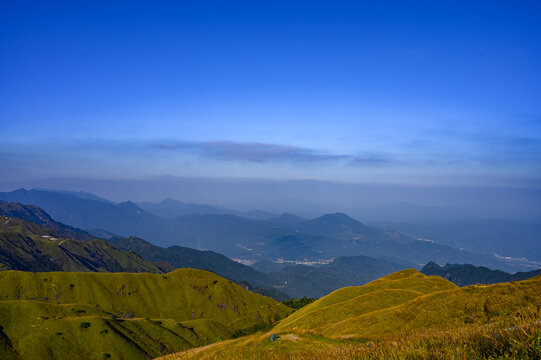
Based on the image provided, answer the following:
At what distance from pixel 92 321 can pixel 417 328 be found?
111 m

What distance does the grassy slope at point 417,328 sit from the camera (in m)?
6.40

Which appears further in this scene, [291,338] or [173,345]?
[173,345]

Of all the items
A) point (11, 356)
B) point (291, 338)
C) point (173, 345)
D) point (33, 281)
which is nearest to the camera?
point (291, 338)

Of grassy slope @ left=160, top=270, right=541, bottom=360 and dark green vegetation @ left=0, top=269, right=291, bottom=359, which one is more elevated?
grassy slope @ left=160, top=270, right=541, bottom=360

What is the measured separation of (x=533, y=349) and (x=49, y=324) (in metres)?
129

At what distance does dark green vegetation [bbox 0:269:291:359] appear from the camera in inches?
3595

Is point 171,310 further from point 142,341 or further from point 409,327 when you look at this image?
point 409,327

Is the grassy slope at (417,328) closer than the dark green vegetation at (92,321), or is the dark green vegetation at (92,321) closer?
the grassy slope at (417,328)

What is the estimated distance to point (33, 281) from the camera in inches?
7013

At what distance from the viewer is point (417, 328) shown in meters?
28.0

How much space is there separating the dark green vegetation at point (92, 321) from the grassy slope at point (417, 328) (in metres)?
79.8

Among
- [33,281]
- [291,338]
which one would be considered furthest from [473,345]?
[33,281]

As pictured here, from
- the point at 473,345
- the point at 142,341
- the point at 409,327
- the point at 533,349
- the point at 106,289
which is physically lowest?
the point at 106,289

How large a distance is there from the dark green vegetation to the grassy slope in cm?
7985
